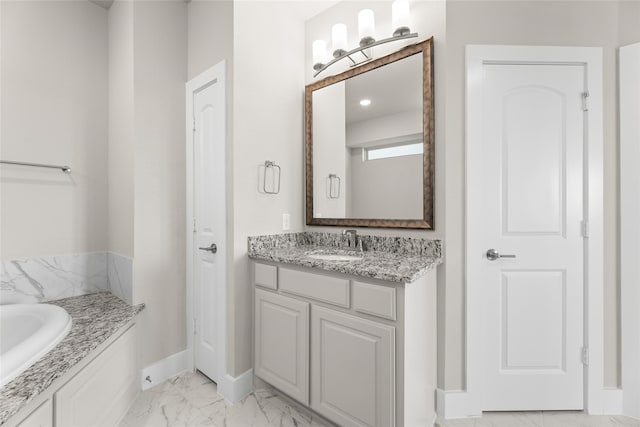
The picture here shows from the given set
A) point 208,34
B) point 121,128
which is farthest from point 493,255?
point 121,128

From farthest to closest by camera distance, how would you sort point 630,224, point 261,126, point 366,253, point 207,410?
point 261,126, point 366,253, point 207,410, point 630,224

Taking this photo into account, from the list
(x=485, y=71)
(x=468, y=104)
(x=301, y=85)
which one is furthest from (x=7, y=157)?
(x=485, y=71)

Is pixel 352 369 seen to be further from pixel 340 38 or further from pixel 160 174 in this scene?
pixel 340 38

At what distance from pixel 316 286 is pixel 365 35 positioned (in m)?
1.57

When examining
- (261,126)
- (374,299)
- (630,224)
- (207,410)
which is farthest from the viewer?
(261,126)

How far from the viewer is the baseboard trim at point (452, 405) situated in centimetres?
168

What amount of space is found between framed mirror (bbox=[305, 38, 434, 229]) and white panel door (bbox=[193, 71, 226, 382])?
67 cm

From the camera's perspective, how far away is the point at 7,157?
1866 millimetres

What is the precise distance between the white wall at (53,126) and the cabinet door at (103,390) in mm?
940

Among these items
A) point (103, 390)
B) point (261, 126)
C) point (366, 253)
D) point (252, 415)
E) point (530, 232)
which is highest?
point (261, 126)

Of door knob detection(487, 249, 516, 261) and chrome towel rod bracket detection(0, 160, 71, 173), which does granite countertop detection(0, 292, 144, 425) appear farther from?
Answer: door knob detection(487, 249, 516, 261)

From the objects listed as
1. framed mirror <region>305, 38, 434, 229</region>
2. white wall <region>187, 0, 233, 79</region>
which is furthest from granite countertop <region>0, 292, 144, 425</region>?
white wall <region>187, 0, 233, 79</region>

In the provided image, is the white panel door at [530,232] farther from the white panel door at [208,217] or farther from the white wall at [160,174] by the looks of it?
the white wall at [160,174]

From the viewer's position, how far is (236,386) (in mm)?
1846
